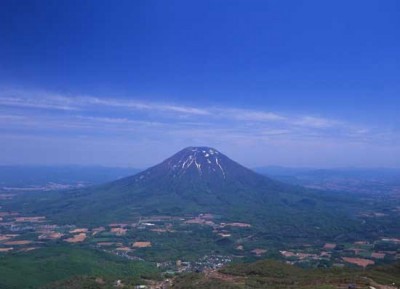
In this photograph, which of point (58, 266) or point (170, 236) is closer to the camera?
point (58, 266)

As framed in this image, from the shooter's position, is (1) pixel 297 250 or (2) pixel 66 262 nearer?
(2) pixel 66 262

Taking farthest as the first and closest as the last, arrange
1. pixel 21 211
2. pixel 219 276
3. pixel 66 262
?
pixel 21 211 < pixel 66 262 < pixel 219 276

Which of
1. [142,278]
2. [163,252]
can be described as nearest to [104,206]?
[163,252]

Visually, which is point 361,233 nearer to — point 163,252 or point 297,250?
point 297,250

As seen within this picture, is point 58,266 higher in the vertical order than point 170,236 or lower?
lower

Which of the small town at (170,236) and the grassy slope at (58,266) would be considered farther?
the small town at (170,236)

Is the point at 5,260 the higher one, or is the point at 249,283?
the point at 249,283

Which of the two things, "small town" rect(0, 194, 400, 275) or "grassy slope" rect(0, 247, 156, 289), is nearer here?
"grassy slope" rect(0, 247, 156, 289)

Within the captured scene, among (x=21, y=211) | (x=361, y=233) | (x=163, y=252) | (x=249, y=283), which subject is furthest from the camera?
(x=21, y=211)
